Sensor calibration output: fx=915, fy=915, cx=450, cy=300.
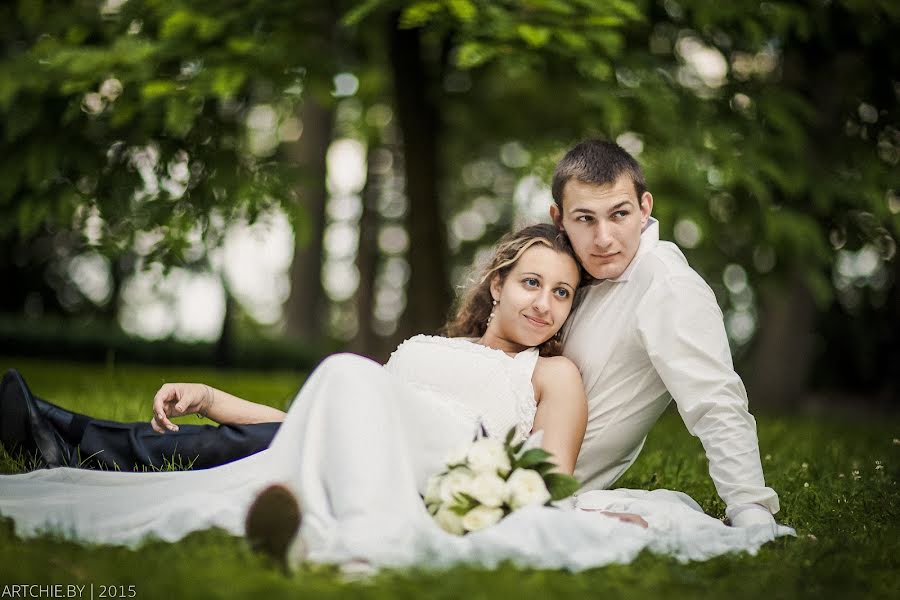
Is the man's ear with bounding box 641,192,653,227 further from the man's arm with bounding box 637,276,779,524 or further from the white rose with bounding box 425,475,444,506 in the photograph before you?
the white rose with bounding box 425,475,444,506

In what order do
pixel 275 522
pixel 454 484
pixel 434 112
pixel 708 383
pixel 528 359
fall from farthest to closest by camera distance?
pixel 434 112 → pixel 528 359 → pixel 708 383 → pixel 454 484 → pixel 275 522

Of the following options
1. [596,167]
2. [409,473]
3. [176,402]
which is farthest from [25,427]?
[596,167]

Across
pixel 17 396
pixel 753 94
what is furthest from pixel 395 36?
pixel 17 396

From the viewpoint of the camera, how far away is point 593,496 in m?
3.98

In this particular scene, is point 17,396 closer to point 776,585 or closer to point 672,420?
point 776,585

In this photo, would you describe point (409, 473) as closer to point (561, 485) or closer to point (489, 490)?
point (489, 490)

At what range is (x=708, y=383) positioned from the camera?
→ 3.76 metres

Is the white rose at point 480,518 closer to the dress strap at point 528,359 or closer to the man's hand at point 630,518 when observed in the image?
the man's hand at point 630,518

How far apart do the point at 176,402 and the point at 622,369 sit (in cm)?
199

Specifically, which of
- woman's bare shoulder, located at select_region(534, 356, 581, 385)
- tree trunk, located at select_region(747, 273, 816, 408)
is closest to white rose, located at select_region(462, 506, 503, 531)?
woman's bare shoulder, located at select_region(534, 356, 581, 385)

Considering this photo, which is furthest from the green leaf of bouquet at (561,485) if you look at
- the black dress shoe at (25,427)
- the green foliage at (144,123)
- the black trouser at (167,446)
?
the green foliage at (144,123)

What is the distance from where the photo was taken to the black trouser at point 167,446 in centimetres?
425

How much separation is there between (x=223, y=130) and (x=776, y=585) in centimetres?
622

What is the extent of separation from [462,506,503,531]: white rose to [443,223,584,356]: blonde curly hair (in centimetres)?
114
